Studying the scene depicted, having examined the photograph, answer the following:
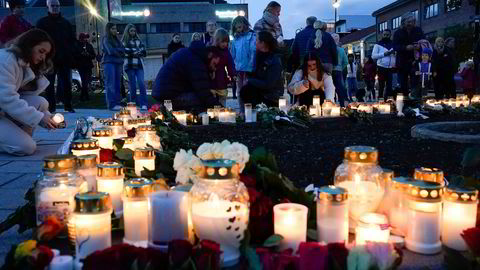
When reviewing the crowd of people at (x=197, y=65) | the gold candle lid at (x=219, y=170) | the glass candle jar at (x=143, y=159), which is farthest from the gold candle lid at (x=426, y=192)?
the crowd of people at (x=197, y=65)

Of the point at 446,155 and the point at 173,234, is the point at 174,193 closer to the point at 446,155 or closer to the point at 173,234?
the point at 173,234

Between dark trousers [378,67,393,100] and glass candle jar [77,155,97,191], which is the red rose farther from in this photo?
dark trousers [378,67,393,100]

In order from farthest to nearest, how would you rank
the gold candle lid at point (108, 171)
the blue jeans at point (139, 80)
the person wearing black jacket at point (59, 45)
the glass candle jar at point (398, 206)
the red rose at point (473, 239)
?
the blue jeans at point (139, 80), the person wearing black jacket at point (59, 45), the gold candle lid at point (108, 171), the glass candle jar at point (398, 206), the red rose at point (473, 239)

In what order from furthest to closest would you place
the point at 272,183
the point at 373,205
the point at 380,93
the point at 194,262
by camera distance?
the point at 380,93, the point at 272,183, the point at 373,205, the point at 194,262

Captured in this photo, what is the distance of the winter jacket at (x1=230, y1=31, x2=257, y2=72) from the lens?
26.9ft

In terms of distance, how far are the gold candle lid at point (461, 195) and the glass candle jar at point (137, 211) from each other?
1012 millimetres

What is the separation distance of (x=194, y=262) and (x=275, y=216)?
1.18ft

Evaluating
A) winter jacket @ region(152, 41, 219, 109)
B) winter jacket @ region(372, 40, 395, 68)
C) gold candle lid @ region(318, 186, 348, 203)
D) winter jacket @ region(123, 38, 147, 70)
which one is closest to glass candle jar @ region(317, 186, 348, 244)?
gold candle lid @ region(318, 186, 348, 203)

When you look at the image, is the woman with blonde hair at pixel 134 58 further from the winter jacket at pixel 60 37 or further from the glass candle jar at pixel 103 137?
the glass candle jar at pixel 103 137

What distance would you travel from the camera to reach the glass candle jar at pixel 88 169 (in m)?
2.20

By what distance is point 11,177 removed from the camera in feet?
13.0

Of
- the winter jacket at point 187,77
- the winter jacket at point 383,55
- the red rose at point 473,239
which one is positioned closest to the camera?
the red rose at point 473,239

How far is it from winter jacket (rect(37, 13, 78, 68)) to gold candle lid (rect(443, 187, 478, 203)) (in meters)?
8.38

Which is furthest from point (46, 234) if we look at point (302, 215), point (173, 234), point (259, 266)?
point (302, 215)
